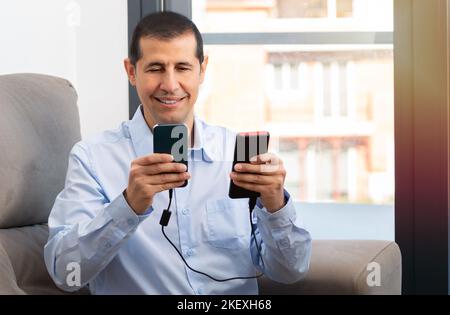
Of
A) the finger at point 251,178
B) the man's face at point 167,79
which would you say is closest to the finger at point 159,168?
the finger at point 251,178

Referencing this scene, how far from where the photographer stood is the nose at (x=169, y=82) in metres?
1.43

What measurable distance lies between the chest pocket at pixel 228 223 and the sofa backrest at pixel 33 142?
1.05 ft

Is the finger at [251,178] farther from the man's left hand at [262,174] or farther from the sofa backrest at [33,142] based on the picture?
the sofa backrest at [33,142]

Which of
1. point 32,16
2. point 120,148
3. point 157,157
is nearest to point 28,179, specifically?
point 120,148

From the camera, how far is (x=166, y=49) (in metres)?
1.46

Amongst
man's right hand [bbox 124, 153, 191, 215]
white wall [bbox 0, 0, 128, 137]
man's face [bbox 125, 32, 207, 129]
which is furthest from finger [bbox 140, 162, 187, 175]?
white wall [bbox 0, 0, 128, 137]

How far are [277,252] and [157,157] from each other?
308 millimetres

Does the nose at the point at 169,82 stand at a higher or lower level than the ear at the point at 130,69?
lower

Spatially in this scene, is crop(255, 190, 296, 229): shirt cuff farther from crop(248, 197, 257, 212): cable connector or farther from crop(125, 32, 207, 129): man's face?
crop(125, 32, 207, 129): man's face

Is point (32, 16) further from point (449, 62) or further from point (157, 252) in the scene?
point (449, 62)

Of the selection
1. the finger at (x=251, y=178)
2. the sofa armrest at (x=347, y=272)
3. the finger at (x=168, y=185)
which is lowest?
the sofa armrest at (x=347, y=272)

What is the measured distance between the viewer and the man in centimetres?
130

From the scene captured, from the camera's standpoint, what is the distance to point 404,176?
1.96 meters

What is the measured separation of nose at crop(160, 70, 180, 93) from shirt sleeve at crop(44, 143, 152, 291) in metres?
0.21
